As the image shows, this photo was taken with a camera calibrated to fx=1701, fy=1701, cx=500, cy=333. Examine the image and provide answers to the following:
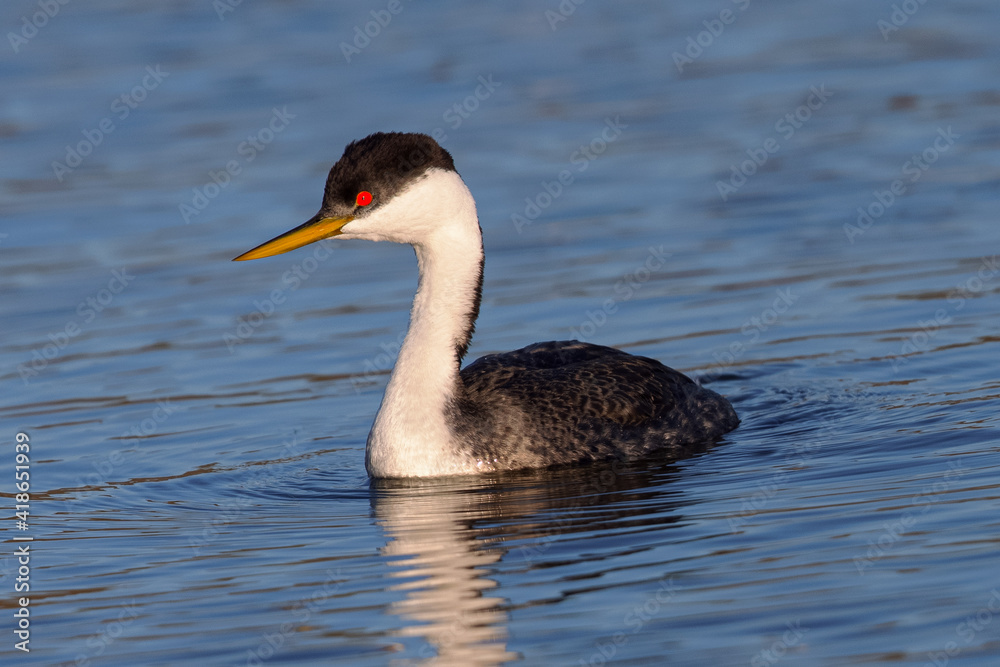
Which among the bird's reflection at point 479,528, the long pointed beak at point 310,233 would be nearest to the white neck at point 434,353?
the bird's reflection at point 479,528

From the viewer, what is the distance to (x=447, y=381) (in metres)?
10.6

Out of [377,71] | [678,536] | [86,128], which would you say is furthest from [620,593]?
[377,71]

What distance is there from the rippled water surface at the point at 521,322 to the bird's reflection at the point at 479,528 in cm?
3

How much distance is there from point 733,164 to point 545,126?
9.52ft

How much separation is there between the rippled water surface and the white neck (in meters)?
0.23

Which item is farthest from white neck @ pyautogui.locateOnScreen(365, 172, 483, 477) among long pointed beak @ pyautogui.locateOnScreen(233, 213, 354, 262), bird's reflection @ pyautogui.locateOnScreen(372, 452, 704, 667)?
long pointed beak @ pyautogui.locateOnScreen(233, 213, 354, 262)

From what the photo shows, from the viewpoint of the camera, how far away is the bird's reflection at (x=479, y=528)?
777 cm

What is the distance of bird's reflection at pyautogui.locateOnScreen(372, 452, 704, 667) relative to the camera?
306 inches

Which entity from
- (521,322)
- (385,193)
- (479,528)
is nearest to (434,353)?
(385,193)

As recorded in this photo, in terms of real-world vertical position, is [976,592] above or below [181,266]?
above

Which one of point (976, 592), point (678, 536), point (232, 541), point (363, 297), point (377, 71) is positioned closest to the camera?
point (976, 592)

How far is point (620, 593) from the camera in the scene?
311 inches

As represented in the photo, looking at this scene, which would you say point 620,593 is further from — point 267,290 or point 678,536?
point 267,290

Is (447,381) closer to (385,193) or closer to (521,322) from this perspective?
(385,193)
